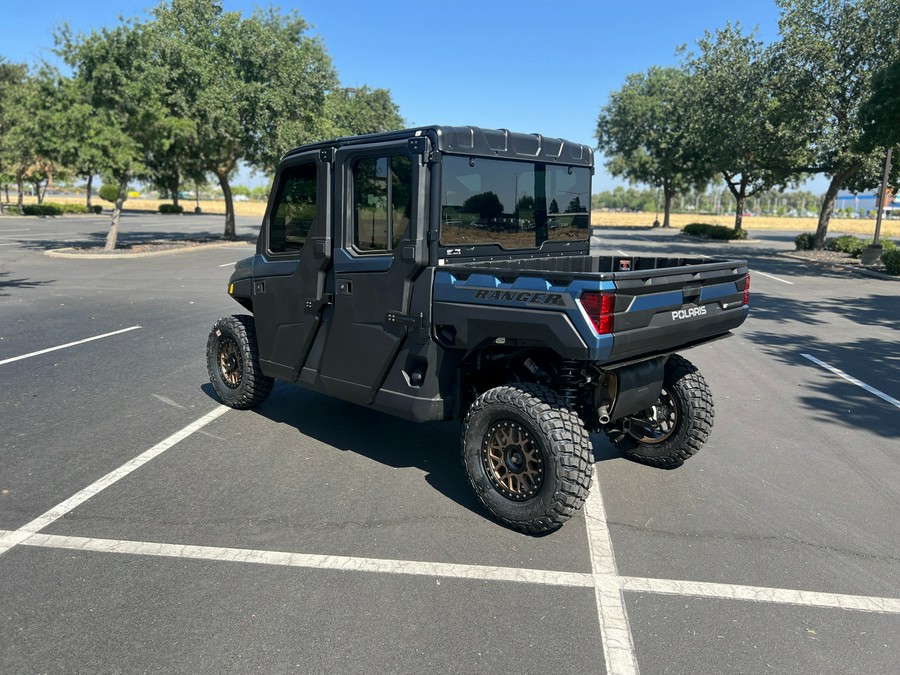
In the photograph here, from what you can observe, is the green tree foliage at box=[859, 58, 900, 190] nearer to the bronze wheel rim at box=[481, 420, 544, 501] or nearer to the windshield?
the windshield

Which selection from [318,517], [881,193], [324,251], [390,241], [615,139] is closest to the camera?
[318,517]

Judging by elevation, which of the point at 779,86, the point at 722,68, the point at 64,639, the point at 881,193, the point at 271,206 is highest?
the point at 722,68

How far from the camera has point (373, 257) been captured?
446 cm

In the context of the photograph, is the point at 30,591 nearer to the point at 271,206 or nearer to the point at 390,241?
the point at 390,241

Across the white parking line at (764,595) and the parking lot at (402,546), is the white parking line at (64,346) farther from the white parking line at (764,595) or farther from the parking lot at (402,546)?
the white parking line at (764,595)

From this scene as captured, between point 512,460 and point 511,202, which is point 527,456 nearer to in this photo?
point 512,460

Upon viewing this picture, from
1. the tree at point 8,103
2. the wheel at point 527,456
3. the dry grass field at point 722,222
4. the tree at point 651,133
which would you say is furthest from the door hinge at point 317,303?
the dry grass field at point 722,222

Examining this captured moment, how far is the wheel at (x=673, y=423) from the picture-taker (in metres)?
4.75

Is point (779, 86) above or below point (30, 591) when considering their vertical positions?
above

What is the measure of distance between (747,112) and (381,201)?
25.6m

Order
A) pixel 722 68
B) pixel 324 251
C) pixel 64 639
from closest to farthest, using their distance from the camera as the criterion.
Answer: pixel 64 639
pixel 324 251
pixel 722 68

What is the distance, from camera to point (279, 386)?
705 cm

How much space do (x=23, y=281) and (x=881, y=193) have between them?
83.7 feet

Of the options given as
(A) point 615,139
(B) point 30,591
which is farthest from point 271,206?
(A) point 615,139
